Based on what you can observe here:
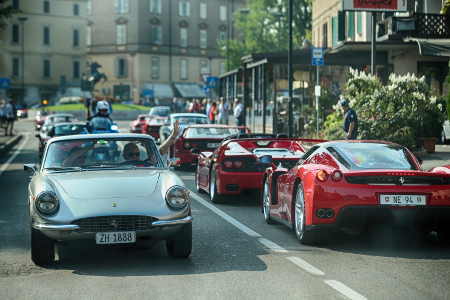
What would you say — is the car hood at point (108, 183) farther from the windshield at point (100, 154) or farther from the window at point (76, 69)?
the window at point (76, 69)

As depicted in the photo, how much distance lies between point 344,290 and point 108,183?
2.65m

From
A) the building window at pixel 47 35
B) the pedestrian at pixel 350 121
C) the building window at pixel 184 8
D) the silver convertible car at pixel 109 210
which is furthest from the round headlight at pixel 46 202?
the building window at pixel 184 8

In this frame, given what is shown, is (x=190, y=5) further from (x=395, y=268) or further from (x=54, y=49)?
(x=395, y=268)

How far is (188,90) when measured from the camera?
294 ft

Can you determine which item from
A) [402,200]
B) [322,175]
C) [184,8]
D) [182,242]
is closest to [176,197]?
[182,242]

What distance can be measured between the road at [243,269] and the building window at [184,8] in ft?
279

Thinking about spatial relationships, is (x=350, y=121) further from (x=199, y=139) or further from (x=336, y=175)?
(x=336, y=175)

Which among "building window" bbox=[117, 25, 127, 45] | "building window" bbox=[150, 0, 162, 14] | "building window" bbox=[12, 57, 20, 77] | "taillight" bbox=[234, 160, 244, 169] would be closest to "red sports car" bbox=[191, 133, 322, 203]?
"taillight" bbox=[234, 160, 244, 169]

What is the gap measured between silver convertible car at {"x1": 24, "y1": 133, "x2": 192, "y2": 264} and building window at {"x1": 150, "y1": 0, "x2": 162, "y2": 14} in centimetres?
8282

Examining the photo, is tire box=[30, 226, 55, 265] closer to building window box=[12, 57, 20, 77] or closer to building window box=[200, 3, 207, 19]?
building window box=[12, 57, 20, 77]

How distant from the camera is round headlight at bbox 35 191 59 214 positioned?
6.62m

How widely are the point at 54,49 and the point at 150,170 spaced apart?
83.2 m

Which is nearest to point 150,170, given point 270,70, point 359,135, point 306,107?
point 359,135

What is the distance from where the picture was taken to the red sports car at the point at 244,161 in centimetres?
1170
